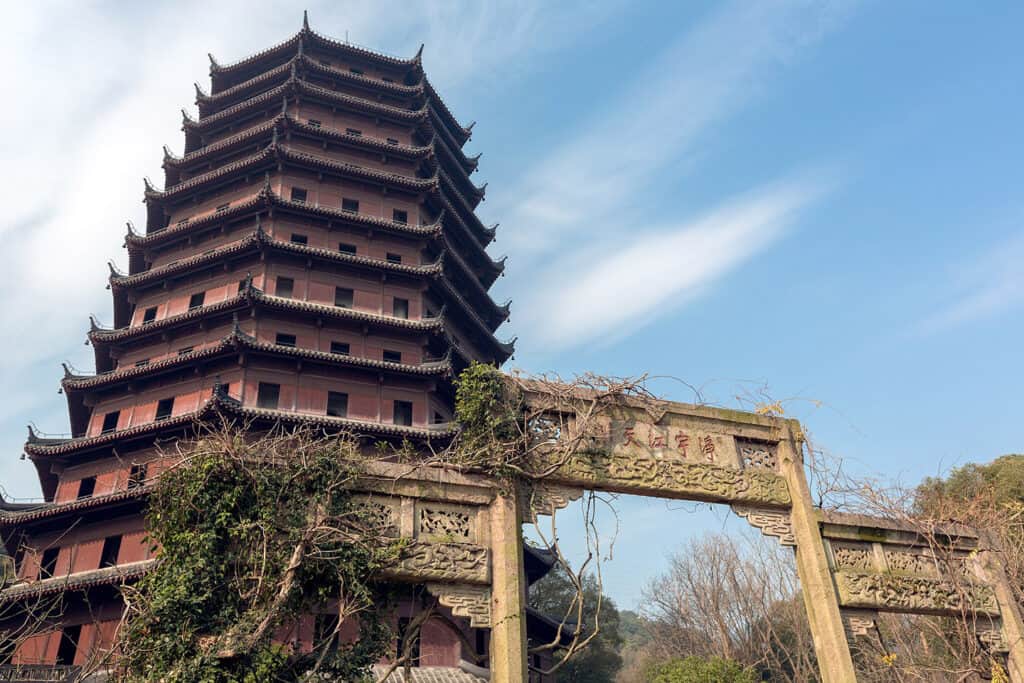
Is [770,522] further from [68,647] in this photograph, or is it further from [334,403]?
[68,647]

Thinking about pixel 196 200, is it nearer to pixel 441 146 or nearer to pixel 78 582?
pixel 441 146

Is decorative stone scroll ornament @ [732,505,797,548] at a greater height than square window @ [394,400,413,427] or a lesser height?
lesser

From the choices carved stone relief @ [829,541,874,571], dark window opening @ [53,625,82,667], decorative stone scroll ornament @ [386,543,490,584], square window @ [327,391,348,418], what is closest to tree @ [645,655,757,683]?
carved stone relief @ [829,541,874,571]

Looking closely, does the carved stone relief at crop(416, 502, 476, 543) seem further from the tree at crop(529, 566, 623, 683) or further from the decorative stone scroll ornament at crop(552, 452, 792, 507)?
the tree at crop(529, 566, 623, 683)

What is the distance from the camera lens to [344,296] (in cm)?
2091

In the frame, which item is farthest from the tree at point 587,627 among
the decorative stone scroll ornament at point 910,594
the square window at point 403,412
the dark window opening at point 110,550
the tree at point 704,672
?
the decorative stone scroll ornament at point 910,594

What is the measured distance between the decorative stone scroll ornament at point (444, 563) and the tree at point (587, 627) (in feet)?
72.6

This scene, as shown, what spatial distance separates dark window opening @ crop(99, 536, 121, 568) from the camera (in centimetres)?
1767

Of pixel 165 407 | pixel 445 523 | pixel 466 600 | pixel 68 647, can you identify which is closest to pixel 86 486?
pixel 165 407

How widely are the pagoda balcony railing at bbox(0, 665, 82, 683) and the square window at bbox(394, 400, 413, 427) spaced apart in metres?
9.09

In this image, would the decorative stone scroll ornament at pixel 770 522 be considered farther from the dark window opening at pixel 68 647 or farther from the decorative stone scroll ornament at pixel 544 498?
the dark window opening at pixel 68 647

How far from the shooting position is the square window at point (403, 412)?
1953 centimetres

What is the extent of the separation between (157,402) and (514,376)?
16.1 m

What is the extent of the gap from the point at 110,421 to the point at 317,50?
14.9 metres
